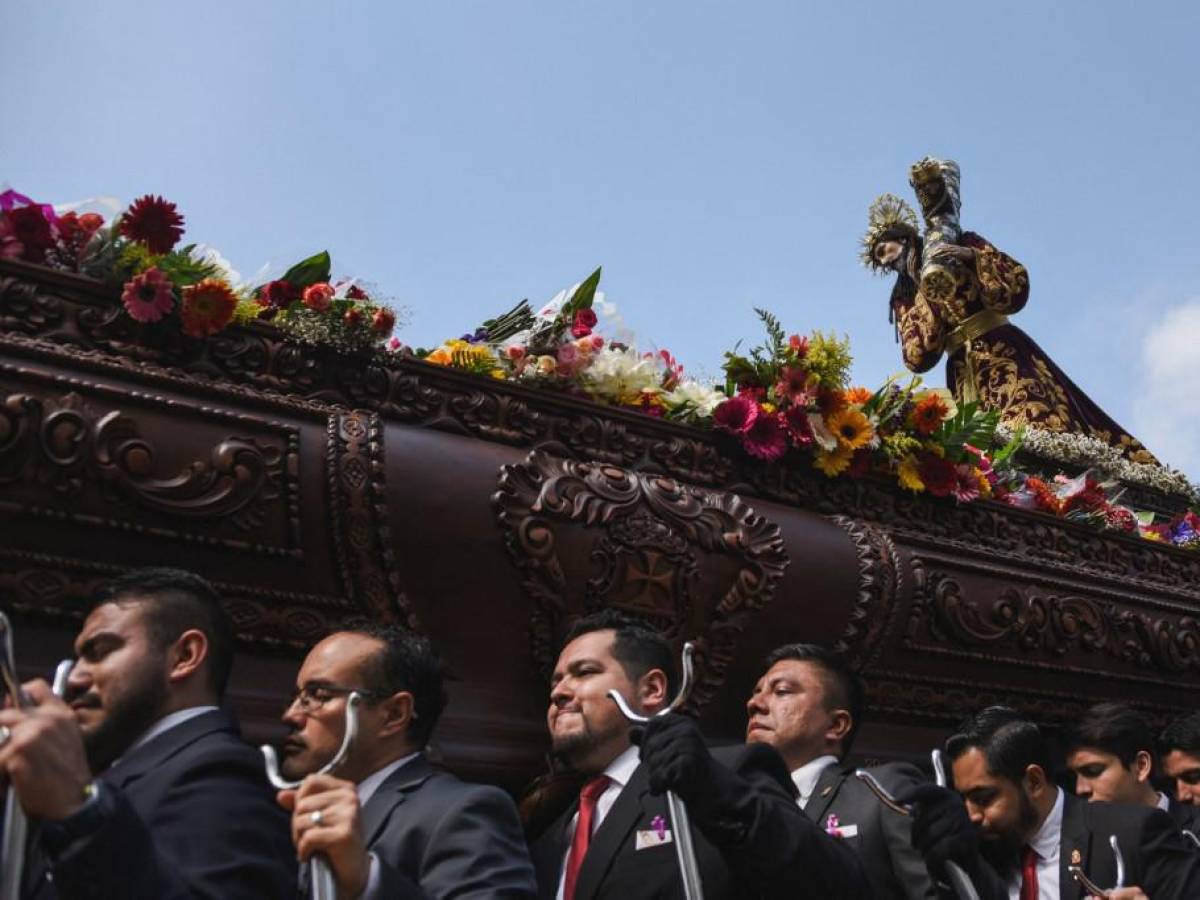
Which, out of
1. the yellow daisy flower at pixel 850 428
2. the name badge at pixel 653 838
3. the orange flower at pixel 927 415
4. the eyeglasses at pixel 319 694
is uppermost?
the orange flower at pixel 927 415

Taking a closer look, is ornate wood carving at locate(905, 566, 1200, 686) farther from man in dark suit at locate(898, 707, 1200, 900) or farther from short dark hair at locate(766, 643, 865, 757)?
short dark hair at locate(766, 643, 865, 757)

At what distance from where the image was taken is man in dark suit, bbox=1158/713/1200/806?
4855 mm

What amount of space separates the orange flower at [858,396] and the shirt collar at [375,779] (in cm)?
241

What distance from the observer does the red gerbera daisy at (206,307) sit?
11.3 feet

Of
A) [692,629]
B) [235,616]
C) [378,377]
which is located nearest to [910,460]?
[692,629]

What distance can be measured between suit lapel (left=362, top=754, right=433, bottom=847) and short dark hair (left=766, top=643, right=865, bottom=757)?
50.7 inches

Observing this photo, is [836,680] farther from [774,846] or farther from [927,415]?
[927,415]

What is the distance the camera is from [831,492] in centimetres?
470

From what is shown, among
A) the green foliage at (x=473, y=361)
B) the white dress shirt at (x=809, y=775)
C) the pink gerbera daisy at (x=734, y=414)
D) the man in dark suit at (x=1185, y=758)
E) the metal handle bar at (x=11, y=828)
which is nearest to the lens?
the metal handle bar at (x=11, y=828)

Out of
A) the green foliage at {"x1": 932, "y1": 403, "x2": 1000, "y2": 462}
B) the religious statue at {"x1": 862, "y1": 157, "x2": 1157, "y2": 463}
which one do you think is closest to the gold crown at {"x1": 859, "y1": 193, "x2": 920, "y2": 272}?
the religious statue at {"x1": 862, "y1": 157, "x2": 1157, "y2": 463}

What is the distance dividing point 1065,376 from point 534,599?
19.4 ft

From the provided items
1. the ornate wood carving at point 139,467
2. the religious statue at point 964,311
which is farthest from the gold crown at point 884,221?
the ornate wood carving at point 139,467

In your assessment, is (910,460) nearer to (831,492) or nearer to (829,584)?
(831,492)

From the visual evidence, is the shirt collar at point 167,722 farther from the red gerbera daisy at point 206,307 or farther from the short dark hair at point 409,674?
the red gerbera daisy at point 206,307
